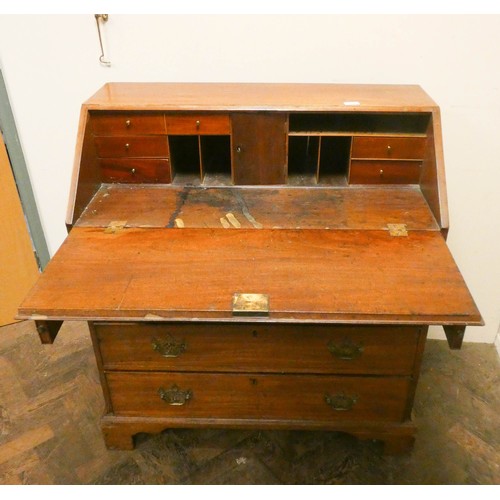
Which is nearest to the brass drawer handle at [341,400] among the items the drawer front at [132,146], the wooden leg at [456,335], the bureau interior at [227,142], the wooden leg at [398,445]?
the wooden leg at [398,445]

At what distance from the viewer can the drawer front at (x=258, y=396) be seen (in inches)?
70.6

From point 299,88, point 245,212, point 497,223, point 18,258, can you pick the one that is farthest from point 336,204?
point 18,258

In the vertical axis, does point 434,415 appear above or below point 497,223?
below

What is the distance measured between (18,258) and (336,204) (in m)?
1.76

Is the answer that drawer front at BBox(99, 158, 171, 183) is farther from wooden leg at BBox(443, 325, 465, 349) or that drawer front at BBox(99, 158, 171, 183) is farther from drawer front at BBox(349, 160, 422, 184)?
wooden leg at BBox(443, 325, 465, 349)

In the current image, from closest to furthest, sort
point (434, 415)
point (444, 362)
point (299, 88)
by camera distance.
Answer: point (299, 88) < point (434, 415) < point (444, 362)

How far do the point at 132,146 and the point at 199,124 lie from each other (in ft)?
0.94

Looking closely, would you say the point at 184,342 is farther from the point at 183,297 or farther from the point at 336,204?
the point at 336,204

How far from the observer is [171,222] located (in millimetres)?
1767

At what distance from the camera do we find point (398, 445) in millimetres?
1952

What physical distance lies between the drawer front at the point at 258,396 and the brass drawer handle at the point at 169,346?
4.6 inches

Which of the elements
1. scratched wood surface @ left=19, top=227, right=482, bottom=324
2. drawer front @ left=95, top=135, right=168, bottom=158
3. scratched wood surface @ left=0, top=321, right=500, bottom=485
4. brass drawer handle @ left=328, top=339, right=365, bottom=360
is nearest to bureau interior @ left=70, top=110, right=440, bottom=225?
drawer front @ left=95, top=135, right=168, bottom=158

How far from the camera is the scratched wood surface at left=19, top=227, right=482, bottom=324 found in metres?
1.39

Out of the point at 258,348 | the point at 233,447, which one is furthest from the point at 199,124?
the point at 233,447
